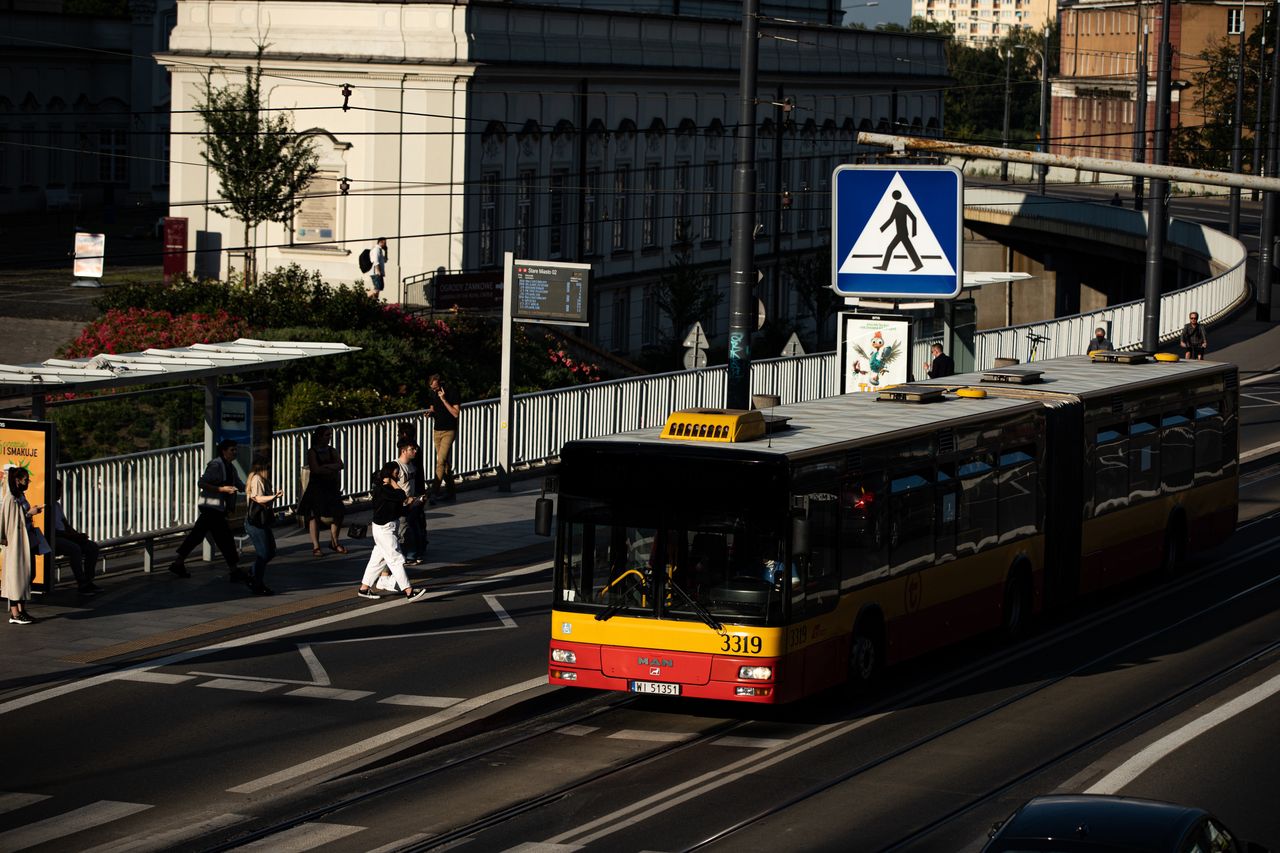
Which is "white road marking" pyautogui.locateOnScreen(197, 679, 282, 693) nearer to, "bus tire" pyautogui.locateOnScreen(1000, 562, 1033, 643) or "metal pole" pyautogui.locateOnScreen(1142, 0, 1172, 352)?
"bus tire" pyautogui.locateOnScreen(1000, 562, 1033, 643)

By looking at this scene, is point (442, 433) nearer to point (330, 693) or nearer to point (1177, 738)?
point (330, 693)

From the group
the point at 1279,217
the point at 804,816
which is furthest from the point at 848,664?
the point at 1279,217

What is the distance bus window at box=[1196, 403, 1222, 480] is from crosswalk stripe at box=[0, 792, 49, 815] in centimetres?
1603

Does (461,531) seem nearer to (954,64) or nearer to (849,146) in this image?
(849,146)

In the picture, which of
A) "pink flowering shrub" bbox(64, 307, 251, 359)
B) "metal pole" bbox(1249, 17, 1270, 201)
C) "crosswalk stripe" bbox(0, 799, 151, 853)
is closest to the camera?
"crosswalk stripe" bbox(0, 799, 151, 853)

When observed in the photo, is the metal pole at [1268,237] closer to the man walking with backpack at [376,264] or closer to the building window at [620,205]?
the building window at [620,205]

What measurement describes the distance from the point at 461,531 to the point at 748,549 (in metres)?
12.1

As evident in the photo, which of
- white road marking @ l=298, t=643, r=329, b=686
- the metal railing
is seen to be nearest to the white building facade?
the metal railing

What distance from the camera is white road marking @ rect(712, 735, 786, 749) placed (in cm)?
1585

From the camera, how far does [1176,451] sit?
24.5 meters

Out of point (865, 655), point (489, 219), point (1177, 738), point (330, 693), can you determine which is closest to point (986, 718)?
point (865, 655)

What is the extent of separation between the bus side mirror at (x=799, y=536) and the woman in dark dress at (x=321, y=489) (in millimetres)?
10117

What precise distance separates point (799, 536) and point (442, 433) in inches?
574

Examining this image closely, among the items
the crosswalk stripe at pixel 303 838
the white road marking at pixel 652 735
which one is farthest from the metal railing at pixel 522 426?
the crosswalk stripe at pixel 303 838
